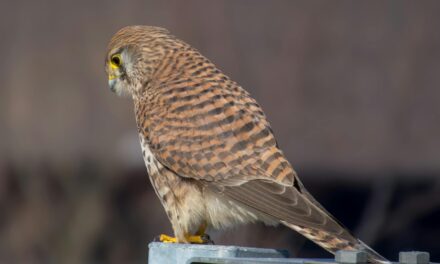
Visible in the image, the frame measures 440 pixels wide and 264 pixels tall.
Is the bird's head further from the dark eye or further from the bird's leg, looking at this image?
the bird's leg

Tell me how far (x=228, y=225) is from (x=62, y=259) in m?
3.11

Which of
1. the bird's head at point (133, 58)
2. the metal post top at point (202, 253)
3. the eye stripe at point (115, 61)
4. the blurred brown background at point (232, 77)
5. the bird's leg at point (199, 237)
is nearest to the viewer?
the metal post top at point (202, 253)

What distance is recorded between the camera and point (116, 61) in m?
4.61

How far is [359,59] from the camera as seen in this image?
7941 millimetres

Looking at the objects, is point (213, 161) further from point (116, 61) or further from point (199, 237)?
point (116, 61)

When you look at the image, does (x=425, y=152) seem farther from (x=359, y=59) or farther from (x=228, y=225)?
(x=228, y=225)

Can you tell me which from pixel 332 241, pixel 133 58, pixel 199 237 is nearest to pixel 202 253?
pixel 332 241

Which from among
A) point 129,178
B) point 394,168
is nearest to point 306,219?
point 394,168

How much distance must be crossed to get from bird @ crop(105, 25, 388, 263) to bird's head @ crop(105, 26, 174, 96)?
10 centimetres

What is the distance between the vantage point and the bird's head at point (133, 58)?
14.7 feet

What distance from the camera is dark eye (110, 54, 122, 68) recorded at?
181 inches

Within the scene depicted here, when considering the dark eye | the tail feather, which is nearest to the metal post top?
the tail feather

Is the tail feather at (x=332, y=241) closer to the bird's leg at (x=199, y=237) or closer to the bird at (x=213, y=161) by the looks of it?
the bird at (x=213, y=161)

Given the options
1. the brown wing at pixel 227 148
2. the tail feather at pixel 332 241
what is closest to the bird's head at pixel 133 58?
the brown wing at pixel 227 148
